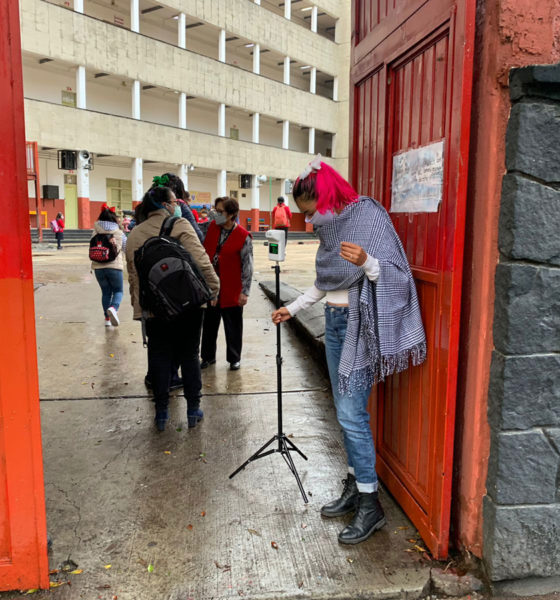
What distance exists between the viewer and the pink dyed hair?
101 inches

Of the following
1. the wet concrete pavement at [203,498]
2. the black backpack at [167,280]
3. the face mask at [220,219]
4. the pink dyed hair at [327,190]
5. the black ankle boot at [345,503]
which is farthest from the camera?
the face mask at [220,219]

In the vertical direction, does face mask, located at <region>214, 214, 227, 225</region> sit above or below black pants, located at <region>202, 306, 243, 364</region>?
above

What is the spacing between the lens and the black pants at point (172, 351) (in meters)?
4.07

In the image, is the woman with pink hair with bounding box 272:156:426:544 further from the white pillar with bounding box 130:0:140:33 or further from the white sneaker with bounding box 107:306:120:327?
the white pillar with bounding box 130:0:140:33

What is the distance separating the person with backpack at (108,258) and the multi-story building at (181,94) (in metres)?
18.5

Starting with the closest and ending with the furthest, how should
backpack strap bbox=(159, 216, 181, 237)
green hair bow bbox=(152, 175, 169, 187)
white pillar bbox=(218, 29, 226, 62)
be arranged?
backpack strap bbox=(159, 216, 181, 237), green hair bow bbox=(152, 175, 169, 187), white pillar bbox=(218, 29, 226, 62)

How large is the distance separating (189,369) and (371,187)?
1969 mm

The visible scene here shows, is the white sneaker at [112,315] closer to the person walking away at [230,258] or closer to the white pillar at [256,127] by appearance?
the person walking away at [230,258]

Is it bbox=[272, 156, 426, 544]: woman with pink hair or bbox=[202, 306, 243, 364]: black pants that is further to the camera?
bbox=[202, 306, 243, 364]: black pants

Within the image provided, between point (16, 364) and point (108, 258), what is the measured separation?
5138 mm

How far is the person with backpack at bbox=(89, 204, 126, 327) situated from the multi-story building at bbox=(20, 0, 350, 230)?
18.5 metres

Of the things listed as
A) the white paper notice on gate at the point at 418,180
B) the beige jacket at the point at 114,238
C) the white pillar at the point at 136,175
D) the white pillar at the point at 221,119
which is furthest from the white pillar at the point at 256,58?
the white paper notice on gate at the point at 418,180

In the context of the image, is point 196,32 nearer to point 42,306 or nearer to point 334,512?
point 42,306

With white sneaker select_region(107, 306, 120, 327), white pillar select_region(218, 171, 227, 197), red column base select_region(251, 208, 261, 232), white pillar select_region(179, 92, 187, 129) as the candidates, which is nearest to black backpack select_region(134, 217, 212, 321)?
white sneaker select_region(107, 306, 120, 327)
